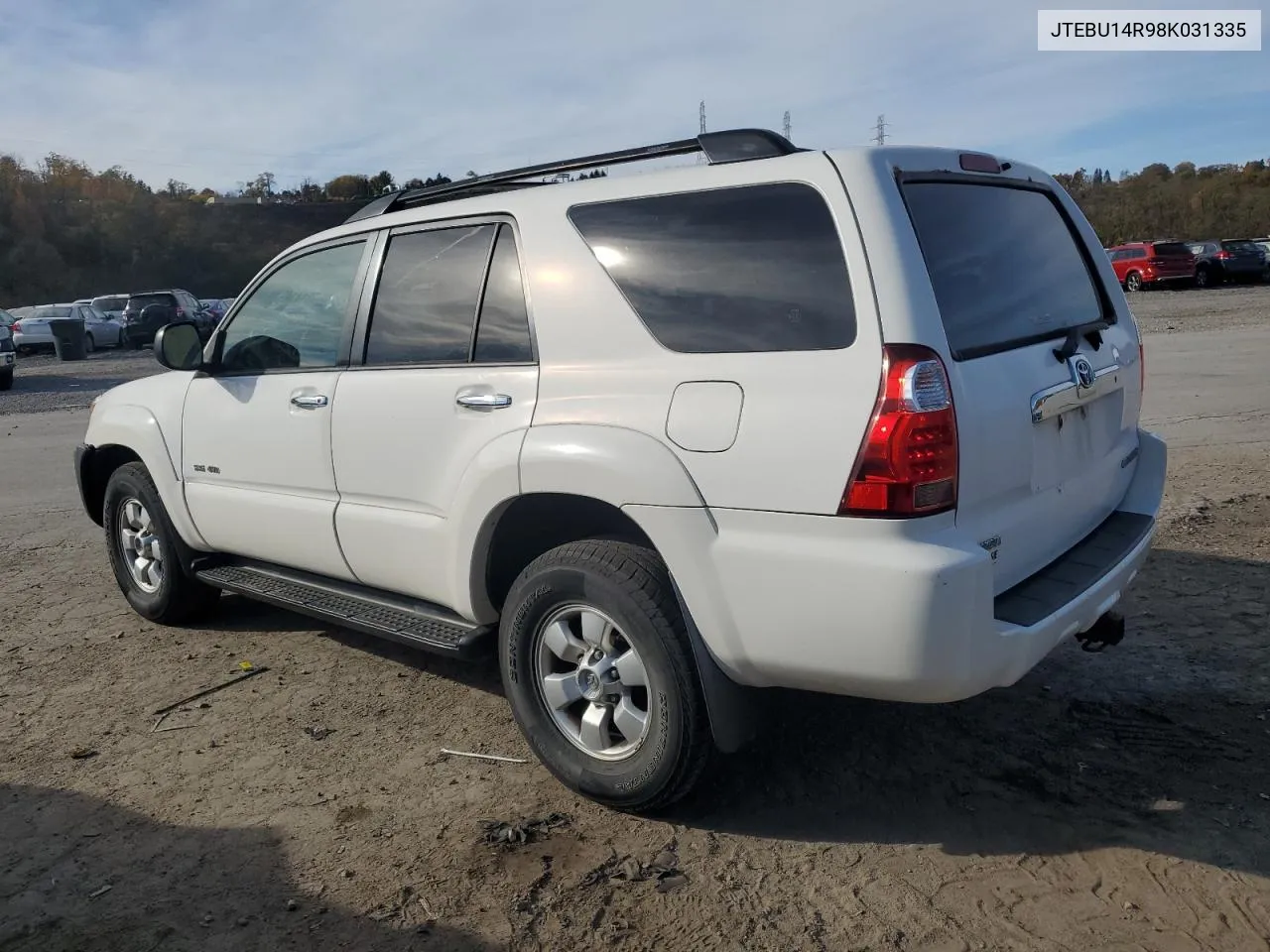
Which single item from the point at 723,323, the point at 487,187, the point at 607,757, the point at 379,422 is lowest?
the point at 607,757

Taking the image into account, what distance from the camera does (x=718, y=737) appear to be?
10.2 feet

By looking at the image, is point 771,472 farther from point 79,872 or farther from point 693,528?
point 79,872

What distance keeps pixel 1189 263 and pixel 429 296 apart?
36391 mm

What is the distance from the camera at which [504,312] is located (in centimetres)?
373

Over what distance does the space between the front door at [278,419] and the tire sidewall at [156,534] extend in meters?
0.32

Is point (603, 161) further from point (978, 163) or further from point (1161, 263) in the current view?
point (1161, 263)

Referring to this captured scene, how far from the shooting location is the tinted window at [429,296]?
3.88 metres

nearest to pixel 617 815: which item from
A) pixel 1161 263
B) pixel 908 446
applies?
pixel 908 446

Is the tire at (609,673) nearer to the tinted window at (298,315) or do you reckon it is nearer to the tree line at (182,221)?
the tinted window at (298,315)

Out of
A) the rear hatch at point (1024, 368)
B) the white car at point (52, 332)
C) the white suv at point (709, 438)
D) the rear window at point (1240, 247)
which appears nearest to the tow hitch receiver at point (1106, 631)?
the white suv at point (709, 438)

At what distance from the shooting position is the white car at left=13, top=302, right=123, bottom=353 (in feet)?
94.3

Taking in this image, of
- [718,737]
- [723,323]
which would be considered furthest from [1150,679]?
[723,323]

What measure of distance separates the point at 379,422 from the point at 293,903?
1.71m

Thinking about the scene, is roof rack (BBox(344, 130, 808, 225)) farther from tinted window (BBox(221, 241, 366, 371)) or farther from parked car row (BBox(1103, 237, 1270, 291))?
parked car row (BBox(1103, 237, 1270, 291))
